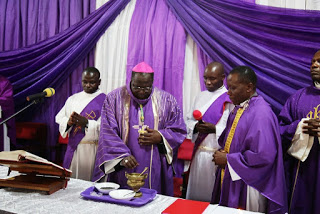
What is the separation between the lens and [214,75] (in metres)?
3.97

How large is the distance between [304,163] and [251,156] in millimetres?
998

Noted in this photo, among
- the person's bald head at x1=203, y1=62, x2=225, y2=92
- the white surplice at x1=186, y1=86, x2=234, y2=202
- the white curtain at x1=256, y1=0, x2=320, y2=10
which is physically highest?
the white curtain at x1=256, y1=0, x2=320, y2=10

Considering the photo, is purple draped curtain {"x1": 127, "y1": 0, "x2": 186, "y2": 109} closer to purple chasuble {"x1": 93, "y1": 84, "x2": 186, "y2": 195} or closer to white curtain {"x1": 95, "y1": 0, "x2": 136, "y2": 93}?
white curtain {"x1": 95, "y1": 0, "x2": 136, "y2": 93}

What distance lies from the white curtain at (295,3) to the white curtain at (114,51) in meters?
2.01

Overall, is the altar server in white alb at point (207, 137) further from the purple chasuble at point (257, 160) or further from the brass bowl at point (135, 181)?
the brass bowl at point (135, 181)

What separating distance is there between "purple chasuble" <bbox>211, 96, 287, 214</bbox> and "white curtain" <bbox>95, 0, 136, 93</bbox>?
2692 mm

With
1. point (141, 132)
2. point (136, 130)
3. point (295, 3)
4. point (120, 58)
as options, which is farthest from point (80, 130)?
point (295, 3)

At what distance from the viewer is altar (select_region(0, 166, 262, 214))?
208cm

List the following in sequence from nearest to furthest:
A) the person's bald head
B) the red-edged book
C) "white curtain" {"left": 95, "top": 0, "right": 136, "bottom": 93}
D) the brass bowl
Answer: the red-edged book → the brass bowl → the person's bald head → "white curtain" {"left": 95, "top": 0, "right": 136, "bottom": 93}

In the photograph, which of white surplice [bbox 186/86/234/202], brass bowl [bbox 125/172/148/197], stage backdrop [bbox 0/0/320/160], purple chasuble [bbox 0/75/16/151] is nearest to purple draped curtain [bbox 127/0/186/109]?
stage backdrop [bbox 0/0/320/160]

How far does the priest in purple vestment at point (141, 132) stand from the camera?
326 cm

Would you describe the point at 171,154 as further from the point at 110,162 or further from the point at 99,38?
the point at 99,38

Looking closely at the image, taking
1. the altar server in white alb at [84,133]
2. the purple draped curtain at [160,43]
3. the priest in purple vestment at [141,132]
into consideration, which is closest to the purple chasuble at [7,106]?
the altar server in white alb at [84,133]

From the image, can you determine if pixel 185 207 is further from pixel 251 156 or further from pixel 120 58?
pixel 120 58
